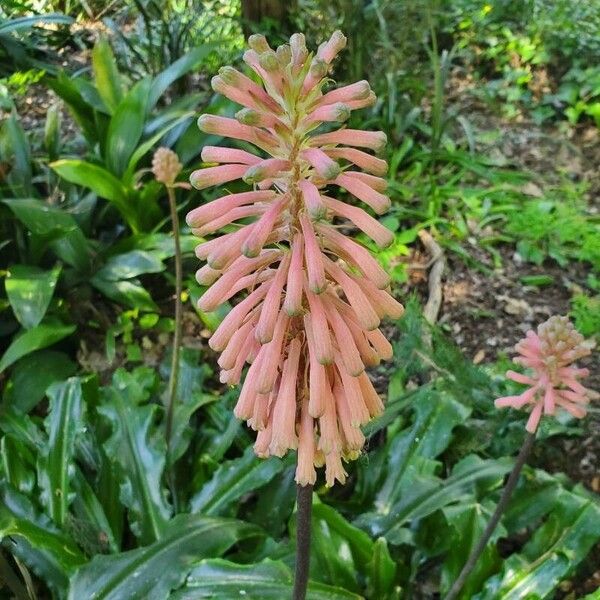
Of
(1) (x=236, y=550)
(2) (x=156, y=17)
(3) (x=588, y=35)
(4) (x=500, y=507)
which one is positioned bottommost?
(1) (x=236, y=550)

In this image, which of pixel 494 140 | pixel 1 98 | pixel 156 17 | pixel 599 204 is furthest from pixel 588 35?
pixel 1 98

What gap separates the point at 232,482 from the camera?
3.73 meters

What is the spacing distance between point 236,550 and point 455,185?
4.11 metres

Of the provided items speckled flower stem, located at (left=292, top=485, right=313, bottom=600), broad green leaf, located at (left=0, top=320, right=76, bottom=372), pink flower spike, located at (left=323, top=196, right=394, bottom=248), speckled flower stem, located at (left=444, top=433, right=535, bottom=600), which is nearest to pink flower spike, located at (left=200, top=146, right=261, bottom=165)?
pink flower spike, located at (left=323, top=196, right=394, bottom=248)

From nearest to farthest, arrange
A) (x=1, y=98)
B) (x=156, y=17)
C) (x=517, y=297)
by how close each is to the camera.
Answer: (x=517, y=297) < (x=1, y=98) < (x=156, y=17)

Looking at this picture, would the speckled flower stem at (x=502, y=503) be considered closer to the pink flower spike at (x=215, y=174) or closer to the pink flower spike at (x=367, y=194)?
the pink flower spike at (x=367, y=194)

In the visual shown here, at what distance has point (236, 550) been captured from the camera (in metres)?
3.81

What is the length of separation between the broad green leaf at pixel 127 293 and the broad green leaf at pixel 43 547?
188 cm

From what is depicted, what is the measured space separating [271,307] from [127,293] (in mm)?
3366

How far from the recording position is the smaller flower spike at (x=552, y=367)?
100 inches

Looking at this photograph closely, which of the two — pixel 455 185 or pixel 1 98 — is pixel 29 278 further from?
pixel 455 185

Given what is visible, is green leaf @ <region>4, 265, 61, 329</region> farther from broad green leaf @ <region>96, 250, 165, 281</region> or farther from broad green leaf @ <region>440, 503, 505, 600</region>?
broad green leaf @ <region>440, 503, 505, 600</region>

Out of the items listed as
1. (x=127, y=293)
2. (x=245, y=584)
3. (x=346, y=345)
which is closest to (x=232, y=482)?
(x=245, y=584)

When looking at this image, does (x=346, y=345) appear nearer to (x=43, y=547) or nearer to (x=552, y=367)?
(x=552, y=367)
